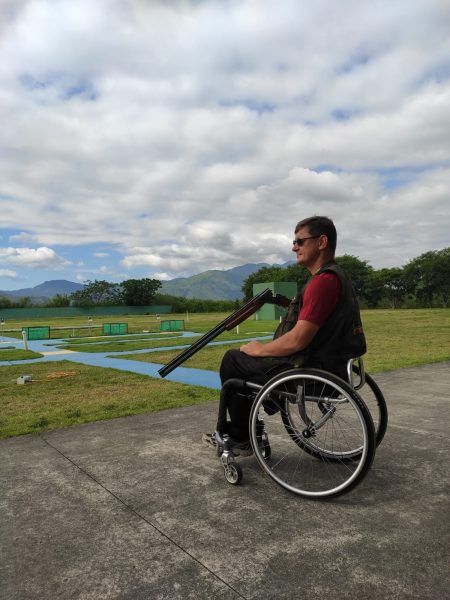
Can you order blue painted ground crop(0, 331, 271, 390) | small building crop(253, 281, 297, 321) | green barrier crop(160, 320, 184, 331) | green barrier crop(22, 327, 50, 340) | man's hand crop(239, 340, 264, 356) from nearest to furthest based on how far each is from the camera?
man's hand crop(239, 340, 264, 356) < blue painted ground crop(0, 331, 271, 390) < green barrier crop(22, 327, 50, 340) < green barrier crop(160, 320, 184, 331) < small building crop(253, 281, 297, 321)

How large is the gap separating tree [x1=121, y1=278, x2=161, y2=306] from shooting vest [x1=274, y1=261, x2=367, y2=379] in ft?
253

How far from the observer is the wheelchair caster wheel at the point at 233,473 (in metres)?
2.78

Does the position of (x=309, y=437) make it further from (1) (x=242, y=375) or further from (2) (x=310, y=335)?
(2) (x=310, y=335)

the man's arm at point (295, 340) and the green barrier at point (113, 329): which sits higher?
the man's arm at point (295, 340)

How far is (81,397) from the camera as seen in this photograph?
20.8ft

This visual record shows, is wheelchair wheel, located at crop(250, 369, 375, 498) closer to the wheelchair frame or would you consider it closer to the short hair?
the wheelchair frame

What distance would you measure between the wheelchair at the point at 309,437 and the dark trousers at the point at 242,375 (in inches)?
1.7

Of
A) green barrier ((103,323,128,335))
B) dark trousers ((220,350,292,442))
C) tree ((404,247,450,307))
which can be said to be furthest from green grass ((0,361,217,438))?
tree ((404,247,450,307))

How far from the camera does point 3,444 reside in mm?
3771

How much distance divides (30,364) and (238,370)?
9.88m

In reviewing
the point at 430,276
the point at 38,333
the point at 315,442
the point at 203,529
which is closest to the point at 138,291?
the point at 430,276

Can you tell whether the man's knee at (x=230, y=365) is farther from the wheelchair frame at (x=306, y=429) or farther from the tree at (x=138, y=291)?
the tree at (x=138, y=291)

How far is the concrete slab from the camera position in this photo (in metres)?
1.82

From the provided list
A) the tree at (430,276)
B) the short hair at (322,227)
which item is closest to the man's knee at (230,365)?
the short hair at (322,227)
